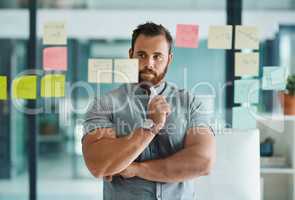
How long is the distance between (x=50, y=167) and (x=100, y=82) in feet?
3.32

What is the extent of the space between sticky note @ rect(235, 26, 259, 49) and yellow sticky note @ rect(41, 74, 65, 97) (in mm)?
1282

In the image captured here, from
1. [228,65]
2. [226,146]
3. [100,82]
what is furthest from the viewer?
[228,65]

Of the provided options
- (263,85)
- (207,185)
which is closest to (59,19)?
(263,85)

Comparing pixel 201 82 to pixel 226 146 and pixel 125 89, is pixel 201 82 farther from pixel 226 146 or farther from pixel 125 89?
pixel 125 89

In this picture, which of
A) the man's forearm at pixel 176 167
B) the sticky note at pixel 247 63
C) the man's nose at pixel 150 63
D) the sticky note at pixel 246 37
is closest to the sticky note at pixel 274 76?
the sticky note at pixel 247 63

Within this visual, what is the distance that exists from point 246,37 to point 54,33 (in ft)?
4.31

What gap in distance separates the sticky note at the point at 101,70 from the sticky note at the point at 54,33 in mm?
293

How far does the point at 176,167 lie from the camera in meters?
1.71

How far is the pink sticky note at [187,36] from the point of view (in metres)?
2.79

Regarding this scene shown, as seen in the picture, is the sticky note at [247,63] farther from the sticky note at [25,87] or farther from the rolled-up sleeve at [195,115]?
the sticky note at [25,87]

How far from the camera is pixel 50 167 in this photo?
3.43m

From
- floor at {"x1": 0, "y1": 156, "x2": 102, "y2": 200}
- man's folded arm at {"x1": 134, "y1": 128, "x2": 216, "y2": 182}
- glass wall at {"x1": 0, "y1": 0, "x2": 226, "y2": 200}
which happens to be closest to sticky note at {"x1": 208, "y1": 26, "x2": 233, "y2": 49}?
glass wall at {"x1": 0, "y1": 0, "x2": 226, "y2": 200}

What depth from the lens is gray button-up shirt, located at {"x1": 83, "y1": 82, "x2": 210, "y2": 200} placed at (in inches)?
68.1

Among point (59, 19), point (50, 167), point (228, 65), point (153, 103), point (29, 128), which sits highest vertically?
point (59, 19)
